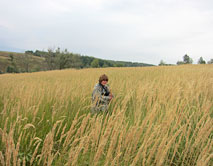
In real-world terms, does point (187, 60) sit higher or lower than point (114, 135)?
higher

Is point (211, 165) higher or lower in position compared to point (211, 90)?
lower

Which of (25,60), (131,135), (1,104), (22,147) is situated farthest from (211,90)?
(25,60)

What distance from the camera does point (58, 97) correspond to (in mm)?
3027

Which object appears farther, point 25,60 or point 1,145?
point 25,60

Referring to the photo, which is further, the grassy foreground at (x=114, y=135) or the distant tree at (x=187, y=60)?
the distant tree at (x=187, y=60)

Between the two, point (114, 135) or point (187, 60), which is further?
point (187, 60)

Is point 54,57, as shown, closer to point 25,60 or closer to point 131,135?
point 25,60

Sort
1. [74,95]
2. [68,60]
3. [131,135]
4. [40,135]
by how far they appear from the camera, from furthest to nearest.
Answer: [68,60] < [74,95] < [40,135] < [131,135]

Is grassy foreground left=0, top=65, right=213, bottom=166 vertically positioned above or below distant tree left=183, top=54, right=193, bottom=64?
below

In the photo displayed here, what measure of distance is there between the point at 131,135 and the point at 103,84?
89.8 inches

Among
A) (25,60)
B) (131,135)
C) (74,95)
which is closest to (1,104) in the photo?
(74,95)

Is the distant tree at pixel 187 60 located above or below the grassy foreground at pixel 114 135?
above

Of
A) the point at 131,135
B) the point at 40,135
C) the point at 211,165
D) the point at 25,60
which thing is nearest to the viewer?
the point at 131,135

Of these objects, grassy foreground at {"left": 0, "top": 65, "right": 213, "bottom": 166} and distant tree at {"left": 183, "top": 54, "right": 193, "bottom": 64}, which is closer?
grassy foreground at {"left": 0, "top": 65, "right": 213, "bottom": 166}
